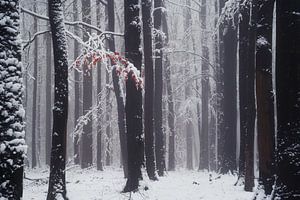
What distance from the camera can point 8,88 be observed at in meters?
5.75

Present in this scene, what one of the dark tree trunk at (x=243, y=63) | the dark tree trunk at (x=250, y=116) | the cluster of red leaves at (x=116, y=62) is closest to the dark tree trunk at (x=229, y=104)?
the dark tree trunk at (x=243, y=63)

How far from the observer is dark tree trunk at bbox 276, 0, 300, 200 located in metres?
6.92

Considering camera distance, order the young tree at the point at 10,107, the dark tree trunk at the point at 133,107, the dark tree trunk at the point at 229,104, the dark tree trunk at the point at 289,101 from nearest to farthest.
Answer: the young tree at the point at 10,107 < the dark tree trunk at the point at 289,101 < the dark tree trunk at the point at 133,107 < the dark tree trunk at the point at 229,104

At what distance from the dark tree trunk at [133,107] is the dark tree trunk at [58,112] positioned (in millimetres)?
1986

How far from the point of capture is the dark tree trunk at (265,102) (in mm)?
9805

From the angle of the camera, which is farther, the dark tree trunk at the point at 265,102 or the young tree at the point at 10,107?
the dark tree trunk at the point at 265,102

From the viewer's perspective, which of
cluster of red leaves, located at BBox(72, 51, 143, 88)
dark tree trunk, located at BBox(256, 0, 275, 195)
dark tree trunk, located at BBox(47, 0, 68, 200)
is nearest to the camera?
cluster of red leaves, located at BBox(72, 51, 143, 88)

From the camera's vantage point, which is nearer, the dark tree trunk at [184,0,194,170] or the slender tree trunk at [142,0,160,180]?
the slender tree trunk at [142,0,160,180]

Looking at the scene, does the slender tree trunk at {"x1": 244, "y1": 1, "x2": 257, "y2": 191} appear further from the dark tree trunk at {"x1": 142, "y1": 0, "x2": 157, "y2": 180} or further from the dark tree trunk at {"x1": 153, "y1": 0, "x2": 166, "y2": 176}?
the dark tree trunk at {"x1": 153, "y1": 0, "x2": 166, "y2": 176}

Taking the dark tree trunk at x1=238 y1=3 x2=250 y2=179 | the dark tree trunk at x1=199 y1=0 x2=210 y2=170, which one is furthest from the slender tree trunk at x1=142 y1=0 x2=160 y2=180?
the dark tree trunk at x1=199 y1=0 x2=210 y2=170

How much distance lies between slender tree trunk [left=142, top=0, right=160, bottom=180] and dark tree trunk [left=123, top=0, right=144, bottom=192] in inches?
161

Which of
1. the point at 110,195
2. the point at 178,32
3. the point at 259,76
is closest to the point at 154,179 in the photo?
the point at 110,195

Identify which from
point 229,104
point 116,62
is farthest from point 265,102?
point 229,104

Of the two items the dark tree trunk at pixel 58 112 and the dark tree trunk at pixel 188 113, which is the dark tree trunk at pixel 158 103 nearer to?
the dark tree trunk at pixel 188 113
